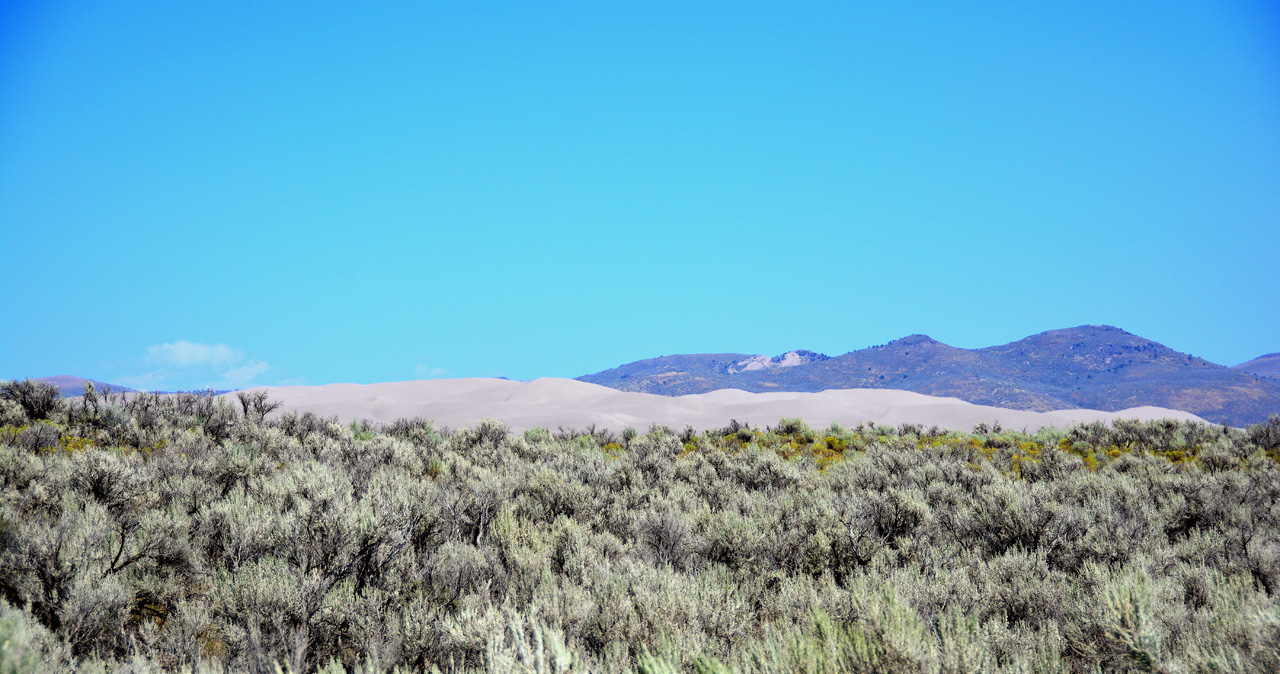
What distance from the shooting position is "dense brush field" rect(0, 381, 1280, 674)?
130 inches

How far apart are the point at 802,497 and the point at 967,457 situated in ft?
24.3

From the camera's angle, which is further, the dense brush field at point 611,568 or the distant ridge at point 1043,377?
the distant ridge at point 1043,377

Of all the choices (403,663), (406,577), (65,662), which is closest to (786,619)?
(403,663)

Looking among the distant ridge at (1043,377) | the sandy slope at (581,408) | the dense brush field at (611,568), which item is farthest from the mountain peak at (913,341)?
the dense brush field at (611,568)

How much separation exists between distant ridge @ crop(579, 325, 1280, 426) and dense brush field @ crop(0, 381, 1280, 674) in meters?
103

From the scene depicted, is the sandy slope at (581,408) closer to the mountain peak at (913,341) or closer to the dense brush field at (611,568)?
the dense brush field at (611,568)

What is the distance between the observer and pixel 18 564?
12.6 feet

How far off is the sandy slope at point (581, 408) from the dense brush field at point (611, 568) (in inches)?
635

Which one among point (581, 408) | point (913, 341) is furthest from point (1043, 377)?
point (581, 408)

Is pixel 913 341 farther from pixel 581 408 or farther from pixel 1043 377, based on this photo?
pixel 581 408

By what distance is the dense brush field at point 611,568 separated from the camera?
10.8 feet

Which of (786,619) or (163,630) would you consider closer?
(786,619)

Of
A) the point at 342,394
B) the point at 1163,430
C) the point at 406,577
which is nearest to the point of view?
the point at 406,577

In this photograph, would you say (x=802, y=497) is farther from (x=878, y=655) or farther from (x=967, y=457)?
(x=967, y=457)
